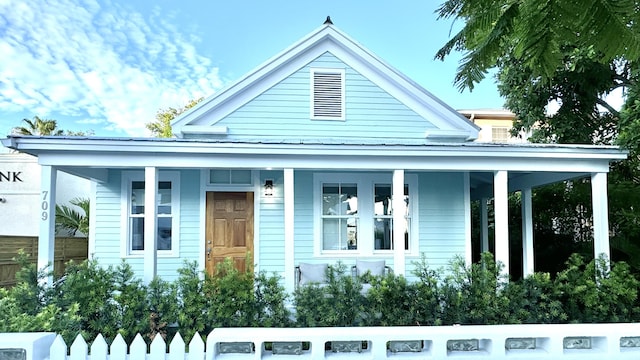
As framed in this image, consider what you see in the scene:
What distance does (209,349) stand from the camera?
1.99 meters

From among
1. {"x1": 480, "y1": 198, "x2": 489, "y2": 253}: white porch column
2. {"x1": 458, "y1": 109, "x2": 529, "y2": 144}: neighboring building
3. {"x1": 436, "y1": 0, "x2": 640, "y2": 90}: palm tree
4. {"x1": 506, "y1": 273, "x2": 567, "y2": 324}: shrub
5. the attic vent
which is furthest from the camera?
{"x1": 458, "y1": 109, "x2": 529, "y2": 144}: neighboring building

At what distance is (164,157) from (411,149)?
3.74m

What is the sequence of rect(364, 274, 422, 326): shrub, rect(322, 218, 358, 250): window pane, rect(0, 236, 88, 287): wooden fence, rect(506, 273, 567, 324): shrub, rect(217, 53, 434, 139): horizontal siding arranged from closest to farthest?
rect(364, 274, 422, 326): shrub
rect(506, 273, 567, 324): shrub
rect(322, 218, 358, 250): window pane
rect(217, 53, 434, 139): horizontal siding
rect(0, 236, 88, 287): wooden fence

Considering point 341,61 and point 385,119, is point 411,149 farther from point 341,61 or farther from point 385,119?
point 341,61

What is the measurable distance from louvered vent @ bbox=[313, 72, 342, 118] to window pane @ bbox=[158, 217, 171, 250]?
141 inches

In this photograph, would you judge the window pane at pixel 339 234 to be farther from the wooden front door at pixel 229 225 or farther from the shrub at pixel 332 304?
the shrub at pixel 332 304

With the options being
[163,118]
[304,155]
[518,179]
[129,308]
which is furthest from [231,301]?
[163,118]

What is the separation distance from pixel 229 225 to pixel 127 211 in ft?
6.29

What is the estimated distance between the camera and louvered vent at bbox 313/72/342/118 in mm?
8609

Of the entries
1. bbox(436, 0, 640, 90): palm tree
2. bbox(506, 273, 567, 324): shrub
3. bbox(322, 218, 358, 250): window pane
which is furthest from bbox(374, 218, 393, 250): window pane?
bbox(436, 0, 640, 90): palm tree

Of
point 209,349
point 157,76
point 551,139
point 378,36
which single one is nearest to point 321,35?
point 551,139

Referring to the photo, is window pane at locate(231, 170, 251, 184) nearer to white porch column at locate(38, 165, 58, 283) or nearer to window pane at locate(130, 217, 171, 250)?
window pane at locate(130, 217, 171, 250)

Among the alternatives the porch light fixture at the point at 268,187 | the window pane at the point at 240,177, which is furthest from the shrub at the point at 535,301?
the window pane at the point at 240,177

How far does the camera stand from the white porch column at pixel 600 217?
651 centimetres
